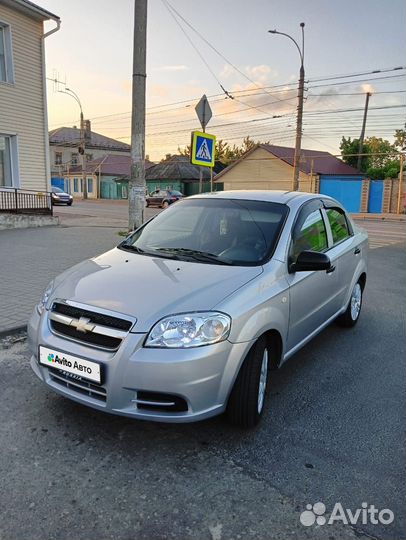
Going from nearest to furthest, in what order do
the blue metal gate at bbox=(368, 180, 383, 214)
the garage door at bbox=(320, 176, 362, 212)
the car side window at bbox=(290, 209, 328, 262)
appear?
1. the car side window at bbox=(290, 209, 328, 262)
2. the blue metal gate at bbox=(368, 180, 383, 214)
3. the garage door at bbox=(320, 176, 362, 212)

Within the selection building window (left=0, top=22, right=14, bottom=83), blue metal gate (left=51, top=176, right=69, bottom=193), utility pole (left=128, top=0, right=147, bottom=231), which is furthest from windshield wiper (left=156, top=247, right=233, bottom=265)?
blue metal gate (left=51, top=176, right=69, bottom=193)

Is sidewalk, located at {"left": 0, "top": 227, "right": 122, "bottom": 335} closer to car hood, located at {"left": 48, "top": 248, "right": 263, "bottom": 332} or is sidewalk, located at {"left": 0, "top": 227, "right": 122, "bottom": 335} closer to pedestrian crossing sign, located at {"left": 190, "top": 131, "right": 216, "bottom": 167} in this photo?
car hood, located at {"left": 48, "top": 248, "right": 263, "bottom": 332}

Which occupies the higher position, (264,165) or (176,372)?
(264,165)

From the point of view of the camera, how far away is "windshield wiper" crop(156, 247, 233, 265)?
11.2 ft

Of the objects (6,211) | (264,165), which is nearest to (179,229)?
(6,211)

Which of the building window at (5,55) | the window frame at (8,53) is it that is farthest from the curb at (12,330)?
the building window at (5,55)

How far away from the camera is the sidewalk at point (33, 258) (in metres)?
5.49

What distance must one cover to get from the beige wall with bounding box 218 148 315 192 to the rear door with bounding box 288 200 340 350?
32.9m

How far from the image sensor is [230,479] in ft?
8.30

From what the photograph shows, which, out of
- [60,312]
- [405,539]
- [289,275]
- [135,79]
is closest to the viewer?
[405,539]

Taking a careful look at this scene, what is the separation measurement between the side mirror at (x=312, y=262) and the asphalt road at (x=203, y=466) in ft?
3.46

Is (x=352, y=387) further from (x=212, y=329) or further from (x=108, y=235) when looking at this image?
(x=108, y=235)

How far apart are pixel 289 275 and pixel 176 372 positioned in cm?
133

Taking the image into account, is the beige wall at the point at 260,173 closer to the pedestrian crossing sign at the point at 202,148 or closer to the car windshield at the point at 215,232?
the pedestrian crossing sign at the point at 202,148
